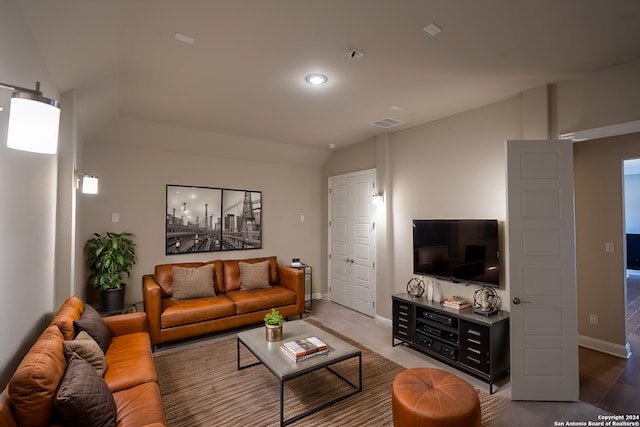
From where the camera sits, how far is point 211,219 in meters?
4.90

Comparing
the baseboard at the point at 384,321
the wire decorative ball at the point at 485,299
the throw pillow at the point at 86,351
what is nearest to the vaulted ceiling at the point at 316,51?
the throw pillow at the point at 86,351

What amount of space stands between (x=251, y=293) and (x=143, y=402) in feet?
8.32

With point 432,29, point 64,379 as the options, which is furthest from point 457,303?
point 64,379

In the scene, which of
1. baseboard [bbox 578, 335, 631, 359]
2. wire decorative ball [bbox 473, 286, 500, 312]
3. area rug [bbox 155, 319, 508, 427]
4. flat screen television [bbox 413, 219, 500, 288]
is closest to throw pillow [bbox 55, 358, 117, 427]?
area rug [bbox 155, 319, 508, 427]

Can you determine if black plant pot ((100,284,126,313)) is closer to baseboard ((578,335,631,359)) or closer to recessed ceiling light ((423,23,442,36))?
recessed ceiling light ((423,23,442,36))

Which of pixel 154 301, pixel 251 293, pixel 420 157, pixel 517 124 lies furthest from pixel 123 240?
pixel 517 124

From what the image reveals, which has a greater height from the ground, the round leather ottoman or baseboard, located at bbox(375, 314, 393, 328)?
the round leather ottoman

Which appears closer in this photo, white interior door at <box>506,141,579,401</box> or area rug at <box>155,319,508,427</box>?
area rug at <box>155,319,508,427</box>

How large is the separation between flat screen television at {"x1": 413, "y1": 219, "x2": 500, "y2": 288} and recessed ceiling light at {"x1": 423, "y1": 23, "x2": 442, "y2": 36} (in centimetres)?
202

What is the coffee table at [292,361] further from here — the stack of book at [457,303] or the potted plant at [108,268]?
the potted plant at [108,268]

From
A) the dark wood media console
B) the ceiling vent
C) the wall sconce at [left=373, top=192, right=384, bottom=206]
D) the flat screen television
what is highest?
the ceiling vent

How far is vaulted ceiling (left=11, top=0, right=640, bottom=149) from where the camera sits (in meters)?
1.86

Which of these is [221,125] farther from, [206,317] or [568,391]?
[568,391]

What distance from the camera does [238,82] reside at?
9.42ft
